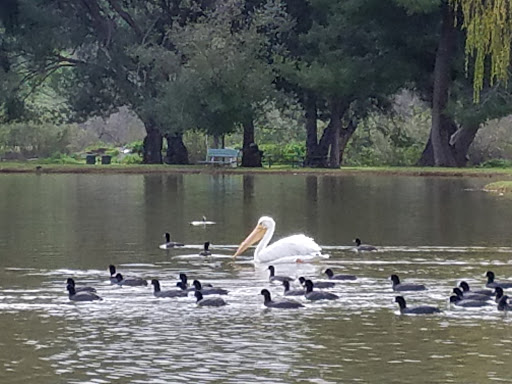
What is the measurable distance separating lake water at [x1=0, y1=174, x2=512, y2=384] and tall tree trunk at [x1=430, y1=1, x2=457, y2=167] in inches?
928

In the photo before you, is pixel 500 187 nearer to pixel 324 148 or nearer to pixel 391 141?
pixel 324 148

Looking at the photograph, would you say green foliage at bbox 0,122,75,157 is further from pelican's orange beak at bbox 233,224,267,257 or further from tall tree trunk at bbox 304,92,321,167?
pelican's orange beak at bbox 233,224,267,257

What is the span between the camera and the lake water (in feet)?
47.6

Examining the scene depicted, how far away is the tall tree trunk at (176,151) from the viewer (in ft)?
247

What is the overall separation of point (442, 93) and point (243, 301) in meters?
45.9

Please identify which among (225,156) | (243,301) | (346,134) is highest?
(346,134)

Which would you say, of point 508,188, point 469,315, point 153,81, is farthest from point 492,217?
point 153,81

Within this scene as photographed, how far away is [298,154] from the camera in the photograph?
77.9m

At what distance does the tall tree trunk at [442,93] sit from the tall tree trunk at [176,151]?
16.9 m

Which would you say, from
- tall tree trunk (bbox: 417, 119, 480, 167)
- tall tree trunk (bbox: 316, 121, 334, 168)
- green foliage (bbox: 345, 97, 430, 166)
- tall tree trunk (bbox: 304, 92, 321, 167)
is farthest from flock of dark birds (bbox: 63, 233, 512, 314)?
→ green foliage (bbox: 345, 97, 430, 166)

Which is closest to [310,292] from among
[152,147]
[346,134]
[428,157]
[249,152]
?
[428,157]

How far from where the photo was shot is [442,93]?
209ft

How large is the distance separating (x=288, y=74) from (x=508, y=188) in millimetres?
22951

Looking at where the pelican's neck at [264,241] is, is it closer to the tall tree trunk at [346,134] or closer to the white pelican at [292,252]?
the white pelican at [292,252]
